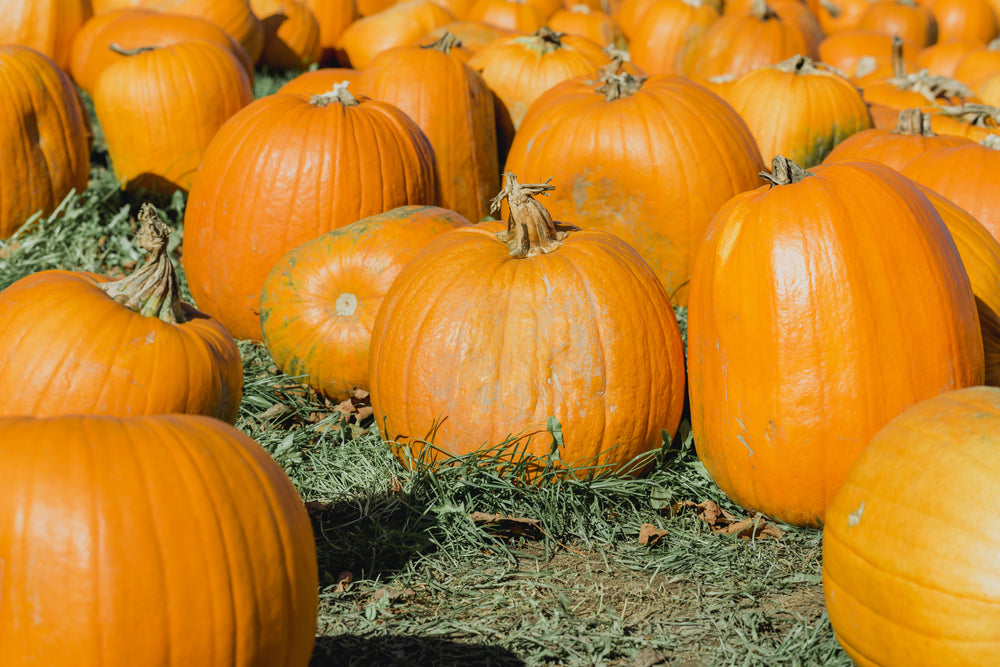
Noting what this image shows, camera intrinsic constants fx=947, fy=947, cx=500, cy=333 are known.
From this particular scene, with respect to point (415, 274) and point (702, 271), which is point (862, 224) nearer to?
point (702, 271)

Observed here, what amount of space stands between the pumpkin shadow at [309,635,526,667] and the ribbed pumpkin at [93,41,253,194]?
12.7ft

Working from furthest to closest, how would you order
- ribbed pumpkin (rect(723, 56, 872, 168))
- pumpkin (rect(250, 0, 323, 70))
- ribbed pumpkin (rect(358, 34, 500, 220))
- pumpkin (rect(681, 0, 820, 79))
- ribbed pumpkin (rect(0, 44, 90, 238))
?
pumpkin (rect(250, 0, 323, 70)) < pumpkin (rect(681, 0, 820, 79)) < ribbed pumpkin (rect(723, 56, 872, 168)) < ribbed pumpkin (rect(358, 34, 500, 220)) < ribbed pumpkin (rect(0, 44, 90, 238))

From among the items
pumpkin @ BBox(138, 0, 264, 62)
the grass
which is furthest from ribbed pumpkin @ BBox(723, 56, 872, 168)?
pumpkin @ BBox(138, 0, 264, 62)

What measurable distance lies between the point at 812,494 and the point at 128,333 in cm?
213

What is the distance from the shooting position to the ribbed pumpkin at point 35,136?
5051 millimetres

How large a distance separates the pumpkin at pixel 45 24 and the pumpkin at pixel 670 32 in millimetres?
4847

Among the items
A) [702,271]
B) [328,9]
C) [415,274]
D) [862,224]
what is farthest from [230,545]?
[328,9]

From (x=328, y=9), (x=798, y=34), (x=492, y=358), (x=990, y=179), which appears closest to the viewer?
(x=492, y=358)

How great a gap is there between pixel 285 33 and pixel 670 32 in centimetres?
362

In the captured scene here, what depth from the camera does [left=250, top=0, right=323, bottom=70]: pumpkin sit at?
886 centimetres

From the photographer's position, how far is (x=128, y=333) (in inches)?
110

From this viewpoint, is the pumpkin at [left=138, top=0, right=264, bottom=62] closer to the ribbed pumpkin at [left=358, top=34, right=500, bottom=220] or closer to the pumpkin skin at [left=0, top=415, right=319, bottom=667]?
the ribbed pumpkin at [left=358, top=34, right=500, bottom=220]

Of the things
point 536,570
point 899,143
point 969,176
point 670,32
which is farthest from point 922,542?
point 670,32

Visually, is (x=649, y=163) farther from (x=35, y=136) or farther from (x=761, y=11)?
(x=761, y=11)
